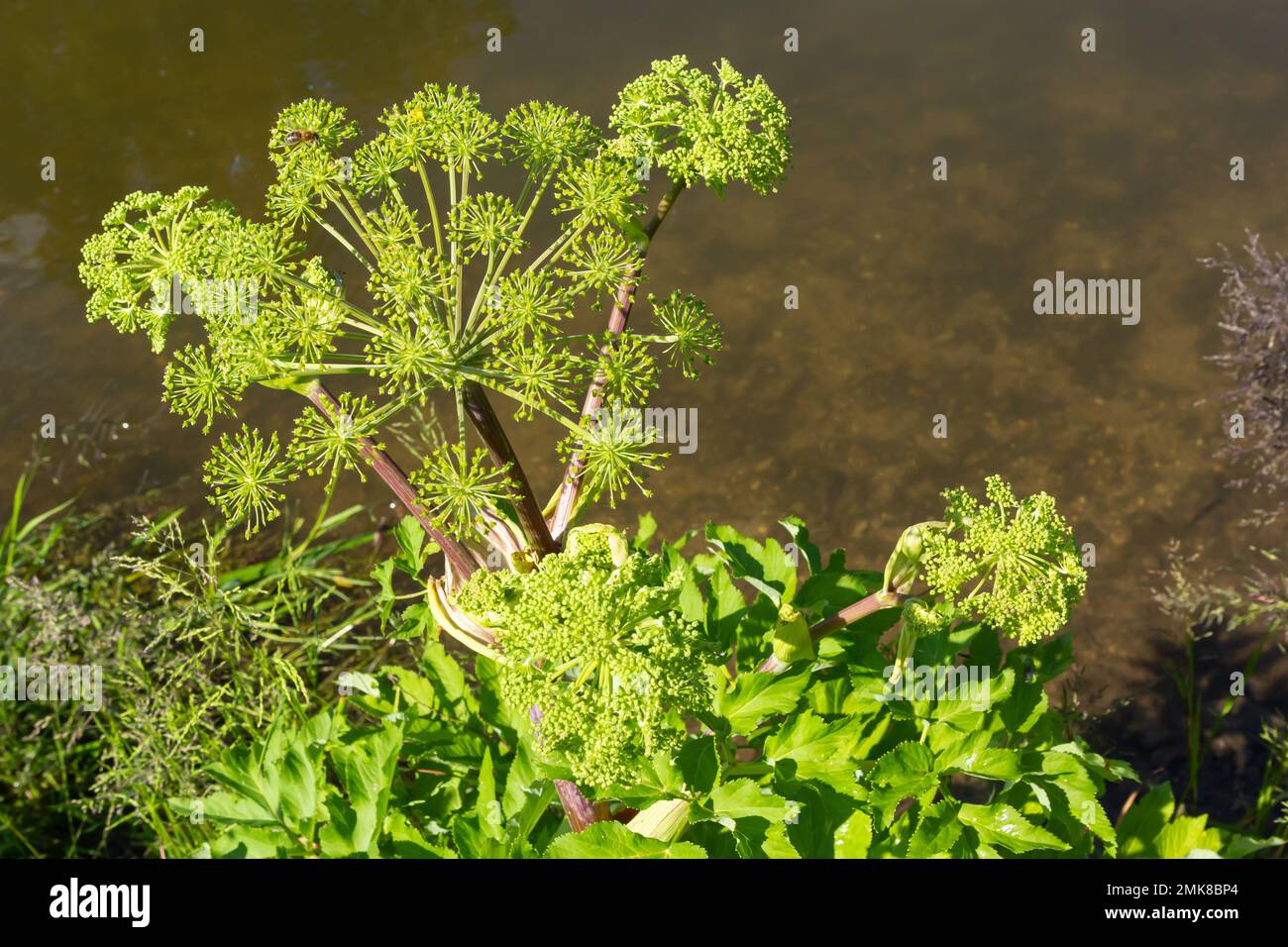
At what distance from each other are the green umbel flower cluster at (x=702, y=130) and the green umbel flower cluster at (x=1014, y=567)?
72cm

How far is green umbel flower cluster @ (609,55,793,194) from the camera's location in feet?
7.32

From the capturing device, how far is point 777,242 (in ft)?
22.5

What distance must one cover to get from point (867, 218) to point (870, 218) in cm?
2

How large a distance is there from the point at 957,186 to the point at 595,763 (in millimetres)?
5887

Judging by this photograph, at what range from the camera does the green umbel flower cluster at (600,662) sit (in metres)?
1.87

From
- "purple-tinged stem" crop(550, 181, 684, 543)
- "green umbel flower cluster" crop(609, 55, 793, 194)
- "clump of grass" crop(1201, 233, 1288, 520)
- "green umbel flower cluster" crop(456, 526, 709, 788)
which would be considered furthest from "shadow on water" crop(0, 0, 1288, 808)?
"green umbel flower cluster" crop(456, 526, 709, 788)

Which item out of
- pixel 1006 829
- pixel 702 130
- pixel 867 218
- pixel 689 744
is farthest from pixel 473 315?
pixel 867 218

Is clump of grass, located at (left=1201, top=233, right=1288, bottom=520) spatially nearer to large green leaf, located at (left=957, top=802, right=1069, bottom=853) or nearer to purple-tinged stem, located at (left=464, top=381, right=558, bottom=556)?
large green leaf, located at (left=957, top=802, right=1069, bottom=853)

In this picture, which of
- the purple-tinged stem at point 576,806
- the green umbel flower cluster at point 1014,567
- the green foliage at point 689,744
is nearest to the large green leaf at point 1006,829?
the green foliage at point 689,744

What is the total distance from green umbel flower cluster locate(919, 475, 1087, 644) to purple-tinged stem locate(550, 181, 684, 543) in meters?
0.65

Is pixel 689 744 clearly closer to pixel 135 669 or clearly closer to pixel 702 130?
pixel 702 130

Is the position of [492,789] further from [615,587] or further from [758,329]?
[758,329]

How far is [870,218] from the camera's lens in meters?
6.95

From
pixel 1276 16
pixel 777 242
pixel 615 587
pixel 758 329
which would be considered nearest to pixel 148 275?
pixel 615 587
